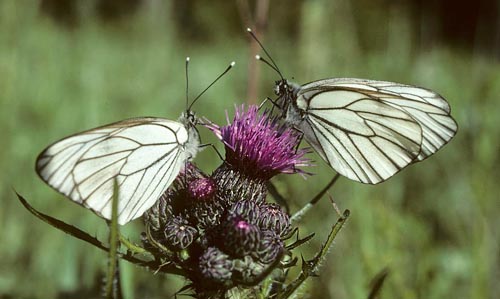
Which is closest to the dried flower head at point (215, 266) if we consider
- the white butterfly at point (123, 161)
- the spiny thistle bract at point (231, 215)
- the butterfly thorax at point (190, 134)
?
the spiny thistle bract at point (231, 215)

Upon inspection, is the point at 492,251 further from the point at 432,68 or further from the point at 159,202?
the point at 432,68

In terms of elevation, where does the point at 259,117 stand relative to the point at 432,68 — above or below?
below

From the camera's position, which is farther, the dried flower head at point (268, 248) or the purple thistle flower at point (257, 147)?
the purple thistle flower at point (257, 147)

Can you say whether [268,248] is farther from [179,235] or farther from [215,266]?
[179,235]

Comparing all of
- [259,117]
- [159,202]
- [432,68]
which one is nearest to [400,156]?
[259,117]

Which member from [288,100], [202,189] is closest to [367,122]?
[288,100]

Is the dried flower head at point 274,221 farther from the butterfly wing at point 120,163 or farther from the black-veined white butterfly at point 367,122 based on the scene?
the black-veined white butterfly at point 367,122

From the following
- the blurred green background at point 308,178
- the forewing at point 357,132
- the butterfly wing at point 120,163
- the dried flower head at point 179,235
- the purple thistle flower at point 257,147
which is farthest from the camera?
the blurred green background at point 308,178

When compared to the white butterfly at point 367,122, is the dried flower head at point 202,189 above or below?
below
